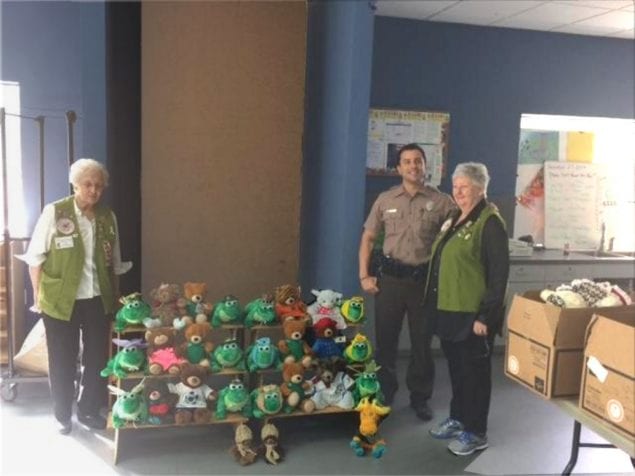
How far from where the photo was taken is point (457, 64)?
4418 millimetres

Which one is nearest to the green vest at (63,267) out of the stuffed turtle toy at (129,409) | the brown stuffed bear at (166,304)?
the brown stuffed bear at (166,304)

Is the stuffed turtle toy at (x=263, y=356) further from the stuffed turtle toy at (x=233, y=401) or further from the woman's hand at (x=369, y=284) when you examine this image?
the woman's hand at (x=369, y=284)

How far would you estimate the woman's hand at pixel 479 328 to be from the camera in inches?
106

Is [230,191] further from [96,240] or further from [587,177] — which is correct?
[587,177]

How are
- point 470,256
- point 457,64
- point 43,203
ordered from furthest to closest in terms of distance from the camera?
point 457,64 < point 43,203 < point 470,256

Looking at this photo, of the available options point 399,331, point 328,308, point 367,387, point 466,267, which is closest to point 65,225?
point 328,308

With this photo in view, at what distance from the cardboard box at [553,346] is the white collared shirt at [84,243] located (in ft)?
6.72

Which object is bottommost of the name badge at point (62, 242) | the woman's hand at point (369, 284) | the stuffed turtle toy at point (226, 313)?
the stuffed turtle toy at point (226, 313)

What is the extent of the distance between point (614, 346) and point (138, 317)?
2097mm

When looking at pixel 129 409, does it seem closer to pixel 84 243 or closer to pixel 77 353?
pixel 77 353

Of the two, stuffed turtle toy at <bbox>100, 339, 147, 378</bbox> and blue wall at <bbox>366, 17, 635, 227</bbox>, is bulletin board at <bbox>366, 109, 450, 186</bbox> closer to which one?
blue wall at <bbox>366, 17, 635, 227</bbox>

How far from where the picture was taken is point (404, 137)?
4371 millimetres

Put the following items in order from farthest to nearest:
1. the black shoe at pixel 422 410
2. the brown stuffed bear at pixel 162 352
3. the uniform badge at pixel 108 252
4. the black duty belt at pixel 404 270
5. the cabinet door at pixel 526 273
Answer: the cabinet door at pixel 526 273, the black shoe at pixel 422 410, the black duty belt at pixel 404 270, the uniform badge at pixel 108 252, the brown stuffed bear at pixel 162 352

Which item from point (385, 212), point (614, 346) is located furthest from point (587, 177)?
point (614, 346)
